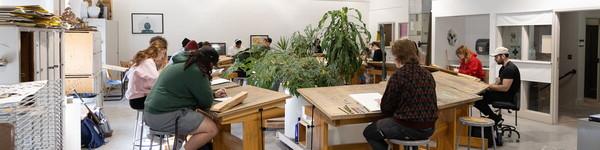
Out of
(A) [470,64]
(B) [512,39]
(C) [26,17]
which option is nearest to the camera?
(C) [26,17]

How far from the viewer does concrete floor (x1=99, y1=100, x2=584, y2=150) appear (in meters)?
6.19

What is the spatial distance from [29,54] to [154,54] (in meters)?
1.83

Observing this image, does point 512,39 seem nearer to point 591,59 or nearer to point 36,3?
point 591,59

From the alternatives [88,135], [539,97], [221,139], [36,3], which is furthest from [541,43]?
[36,3]

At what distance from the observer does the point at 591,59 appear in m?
9.52

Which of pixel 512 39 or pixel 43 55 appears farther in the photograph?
pixel 512 39

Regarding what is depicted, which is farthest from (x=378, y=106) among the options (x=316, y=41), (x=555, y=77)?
(x=555, y=77)

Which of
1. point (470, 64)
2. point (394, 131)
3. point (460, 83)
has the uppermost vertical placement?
point (470, 64)

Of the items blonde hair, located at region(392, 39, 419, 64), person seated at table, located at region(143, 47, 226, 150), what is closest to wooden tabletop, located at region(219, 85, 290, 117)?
person seated at table, located at region(143, 47, 226, 150)

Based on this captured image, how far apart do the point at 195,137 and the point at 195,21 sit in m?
9.16

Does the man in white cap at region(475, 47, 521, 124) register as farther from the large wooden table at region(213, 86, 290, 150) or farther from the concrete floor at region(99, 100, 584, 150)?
the large wooden table at region(213, 86, 290, 150)

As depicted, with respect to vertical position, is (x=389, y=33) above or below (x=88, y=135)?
above

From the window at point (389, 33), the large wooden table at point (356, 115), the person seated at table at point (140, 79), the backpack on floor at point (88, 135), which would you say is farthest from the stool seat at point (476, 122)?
the window at point (389, 33)

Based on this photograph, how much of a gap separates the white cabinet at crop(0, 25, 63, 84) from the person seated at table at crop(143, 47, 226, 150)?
0.81 m
